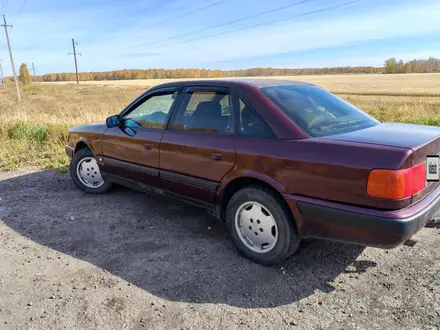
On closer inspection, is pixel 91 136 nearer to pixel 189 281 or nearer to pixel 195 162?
pixel 195 162

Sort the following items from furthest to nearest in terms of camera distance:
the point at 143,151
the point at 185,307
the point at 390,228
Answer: the point at 143,151, the point at 185,307, the point at 390,228

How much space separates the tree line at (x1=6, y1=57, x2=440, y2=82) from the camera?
98875 millimetres

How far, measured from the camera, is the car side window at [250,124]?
307 cm

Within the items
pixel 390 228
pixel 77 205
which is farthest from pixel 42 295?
pixel 390 228

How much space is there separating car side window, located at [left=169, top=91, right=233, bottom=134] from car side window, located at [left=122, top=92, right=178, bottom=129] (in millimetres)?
192

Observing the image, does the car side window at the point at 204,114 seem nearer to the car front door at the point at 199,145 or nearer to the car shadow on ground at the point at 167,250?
the car front door at the point at 199,145

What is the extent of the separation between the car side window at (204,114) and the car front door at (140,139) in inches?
7.8

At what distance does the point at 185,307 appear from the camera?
2.65 metres

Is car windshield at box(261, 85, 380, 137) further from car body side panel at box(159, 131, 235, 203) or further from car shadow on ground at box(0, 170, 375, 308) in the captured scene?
car shadow on ground at box(0, 170, 375, 308)

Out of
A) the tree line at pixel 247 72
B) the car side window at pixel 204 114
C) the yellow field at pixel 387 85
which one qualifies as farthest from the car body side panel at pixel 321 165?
the tree line at pixel 247 72

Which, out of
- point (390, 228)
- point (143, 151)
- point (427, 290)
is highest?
point (143, 151)

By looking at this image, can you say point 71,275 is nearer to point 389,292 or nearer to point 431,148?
point 389,292

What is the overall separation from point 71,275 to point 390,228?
2.56 metres

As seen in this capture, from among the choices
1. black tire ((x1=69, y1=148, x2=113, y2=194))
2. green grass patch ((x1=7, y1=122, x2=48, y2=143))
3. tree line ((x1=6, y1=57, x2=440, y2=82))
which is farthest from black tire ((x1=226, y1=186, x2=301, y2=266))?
tree line ((x1=6, y1=57, x2=440, y2=82))
